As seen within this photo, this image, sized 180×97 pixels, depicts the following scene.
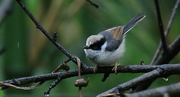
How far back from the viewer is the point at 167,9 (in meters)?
4.20

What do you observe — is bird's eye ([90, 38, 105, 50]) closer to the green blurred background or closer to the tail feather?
the tail feather

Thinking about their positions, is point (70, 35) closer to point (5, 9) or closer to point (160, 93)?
point (5, 9)

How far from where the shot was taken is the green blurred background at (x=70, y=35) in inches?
156

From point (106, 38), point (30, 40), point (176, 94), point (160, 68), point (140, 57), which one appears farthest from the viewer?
point (30, 40)

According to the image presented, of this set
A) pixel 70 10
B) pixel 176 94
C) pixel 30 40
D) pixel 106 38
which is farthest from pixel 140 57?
pixel 176 94

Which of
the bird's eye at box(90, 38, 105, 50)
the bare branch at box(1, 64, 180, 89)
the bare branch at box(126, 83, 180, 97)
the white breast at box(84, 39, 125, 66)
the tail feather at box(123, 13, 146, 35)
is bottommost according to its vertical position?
the bare branch at box(126, 83, 180, 97)

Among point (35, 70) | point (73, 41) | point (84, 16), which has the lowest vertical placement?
point (35, 70)

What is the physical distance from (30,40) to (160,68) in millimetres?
2289

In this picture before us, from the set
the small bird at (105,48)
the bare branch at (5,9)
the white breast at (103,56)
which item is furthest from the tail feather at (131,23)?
the bare branch at (5,9)

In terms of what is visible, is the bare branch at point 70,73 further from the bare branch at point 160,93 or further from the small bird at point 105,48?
the bare branch at point 160,93

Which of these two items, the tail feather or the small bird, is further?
the tail feather

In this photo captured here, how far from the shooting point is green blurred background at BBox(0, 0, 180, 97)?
13.0ft

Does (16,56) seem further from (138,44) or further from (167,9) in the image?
(167,9)

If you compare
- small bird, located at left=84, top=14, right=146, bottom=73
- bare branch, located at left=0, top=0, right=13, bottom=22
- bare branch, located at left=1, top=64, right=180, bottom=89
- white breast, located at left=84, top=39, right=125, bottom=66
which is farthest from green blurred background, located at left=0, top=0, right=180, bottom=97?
bare branch, located at left=1, top=64, right=180, bottom=89
